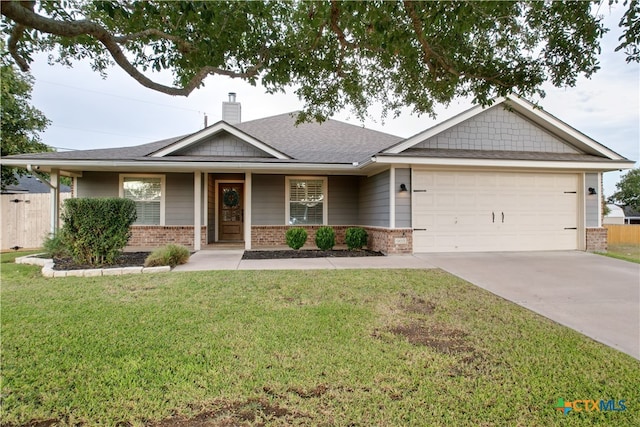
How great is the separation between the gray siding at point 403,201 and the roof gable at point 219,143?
3.52 meters

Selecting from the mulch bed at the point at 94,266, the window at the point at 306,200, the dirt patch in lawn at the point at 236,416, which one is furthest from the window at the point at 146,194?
the dirt patch in lawn at the point at 236,416

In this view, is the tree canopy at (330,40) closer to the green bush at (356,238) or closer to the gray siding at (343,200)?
the green bush at (356,238)

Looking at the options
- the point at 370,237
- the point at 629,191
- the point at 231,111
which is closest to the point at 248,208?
the point at 370,237

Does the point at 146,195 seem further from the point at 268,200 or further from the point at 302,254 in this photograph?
the point at 302,254

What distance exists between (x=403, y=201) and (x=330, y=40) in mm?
4795

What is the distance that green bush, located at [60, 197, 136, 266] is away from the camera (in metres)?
6.85

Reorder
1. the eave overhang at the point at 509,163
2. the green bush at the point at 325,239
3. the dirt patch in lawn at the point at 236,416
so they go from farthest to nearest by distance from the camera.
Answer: the green bush at the point at 325,239 → the eave overhang at the point at 509,163 → the dirt patch in lawn at the point at 236,416

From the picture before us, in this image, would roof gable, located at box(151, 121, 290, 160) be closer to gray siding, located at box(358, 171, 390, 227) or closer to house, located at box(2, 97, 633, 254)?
house, located at box(2, 97, 633, 254)

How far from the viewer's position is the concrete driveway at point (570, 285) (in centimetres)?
387

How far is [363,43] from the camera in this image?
544cm

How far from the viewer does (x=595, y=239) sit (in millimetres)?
9656

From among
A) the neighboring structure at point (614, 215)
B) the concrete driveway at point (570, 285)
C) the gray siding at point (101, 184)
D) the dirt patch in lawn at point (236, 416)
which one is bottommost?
the dirt patch in lawn at point (236, 416)

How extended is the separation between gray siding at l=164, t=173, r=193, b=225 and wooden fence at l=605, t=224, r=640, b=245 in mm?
16730

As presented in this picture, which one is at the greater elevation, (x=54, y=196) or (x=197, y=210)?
(x=54, y=196)
